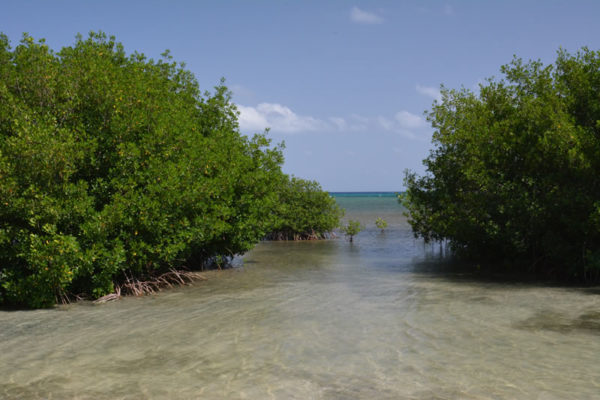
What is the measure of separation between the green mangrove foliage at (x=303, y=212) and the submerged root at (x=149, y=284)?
1458 centimetres

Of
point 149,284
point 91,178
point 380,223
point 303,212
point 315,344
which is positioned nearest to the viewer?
point 315,344

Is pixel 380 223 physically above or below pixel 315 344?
above

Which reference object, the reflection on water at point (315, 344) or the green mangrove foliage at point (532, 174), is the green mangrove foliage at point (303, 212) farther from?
the reflection on water at point (315, 344)

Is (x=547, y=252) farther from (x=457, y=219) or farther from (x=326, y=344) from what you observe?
(x=326, y=344)

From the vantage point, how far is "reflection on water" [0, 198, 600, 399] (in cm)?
749

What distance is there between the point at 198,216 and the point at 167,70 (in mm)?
7989

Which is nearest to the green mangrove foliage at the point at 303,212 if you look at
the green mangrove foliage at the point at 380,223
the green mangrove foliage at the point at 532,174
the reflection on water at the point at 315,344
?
the green mangrove foliage at the point at 380,223

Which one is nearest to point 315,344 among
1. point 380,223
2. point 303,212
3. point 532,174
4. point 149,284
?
point 149,284

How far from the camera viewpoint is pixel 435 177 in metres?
21.3

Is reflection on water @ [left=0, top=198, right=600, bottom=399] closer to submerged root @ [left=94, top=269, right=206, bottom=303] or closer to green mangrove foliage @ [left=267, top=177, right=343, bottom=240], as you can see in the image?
submerged root @ [left=94, top=269, right=206, bottom=303]

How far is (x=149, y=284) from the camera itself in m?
15.8

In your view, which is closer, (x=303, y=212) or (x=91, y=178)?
(x=91, y=178)

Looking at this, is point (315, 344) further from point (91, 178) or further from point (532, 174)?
point (532, 174)

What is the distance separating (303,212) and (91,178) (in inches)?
743
